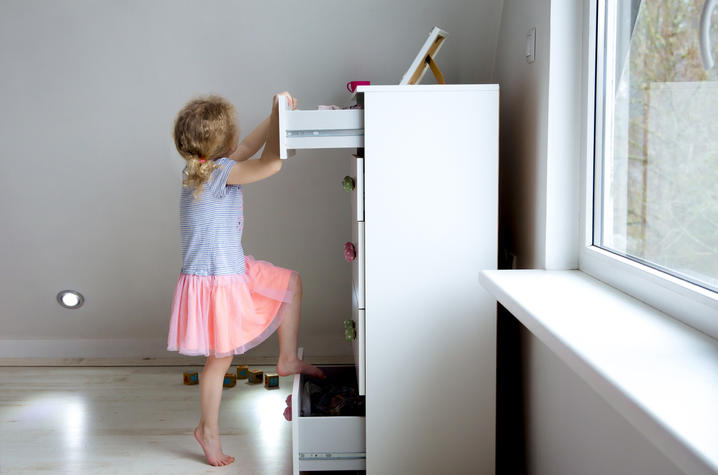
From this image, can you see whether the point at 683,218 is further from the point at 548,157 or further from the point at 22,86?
the point at 22,86

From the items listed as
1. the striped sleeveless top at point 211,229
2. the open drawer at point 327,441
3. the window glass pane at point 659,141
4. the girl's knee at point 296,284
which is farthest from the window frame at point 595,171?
the striped sleeveless top at point 211,229

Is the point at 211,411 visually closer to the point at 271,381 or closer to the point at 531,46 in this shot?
the point at 271,381

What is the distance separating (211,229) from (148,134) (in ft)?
2.72

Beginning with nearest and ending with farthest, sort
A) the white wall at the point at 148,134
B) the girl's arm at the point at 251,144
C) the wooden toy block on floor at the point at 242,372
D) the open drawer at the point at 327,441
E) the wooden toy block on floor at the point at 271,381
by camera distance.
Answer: the open drawer at the point at 327,441 → the girl's arm at the point at 251,144 → the white wall at the point at 148,134 → the wooden toy block on floor at the point at 271,381 → the wooden toy block on floor at the point at 242,372

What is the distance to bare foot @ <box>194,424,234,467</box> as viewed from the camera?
2068 millimetres

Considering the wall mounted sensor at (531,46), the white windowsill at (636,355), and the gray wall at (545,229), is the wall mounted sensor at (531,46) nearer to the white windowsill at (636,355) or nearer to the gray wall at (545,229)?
the gray wall at (545,229)

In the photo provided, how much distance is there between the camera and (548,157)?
175cm

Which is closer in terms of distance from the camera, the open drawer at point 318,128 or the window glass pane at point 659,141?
the window glass pane at point 659,141

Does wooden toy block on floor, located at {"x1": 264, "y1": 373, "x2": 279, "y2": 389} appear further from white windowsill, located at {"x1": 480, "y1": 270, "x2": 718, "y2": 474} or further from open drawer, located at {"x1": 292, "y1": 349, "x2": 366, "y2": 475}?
white windowsill, located at {"x1": 480, "y1": 270, "x2": 718, "y2": 474}

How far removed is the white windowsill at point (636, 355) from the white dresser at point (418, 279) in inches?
10.7

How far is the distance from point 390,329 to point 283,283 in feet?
1.50

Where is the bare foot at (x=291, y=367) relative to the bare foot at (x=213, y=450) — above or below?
above

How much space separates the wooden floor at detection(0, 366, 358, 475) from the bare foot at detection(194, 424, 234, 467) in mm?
21

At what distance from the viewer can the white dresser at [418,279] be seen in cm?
182
